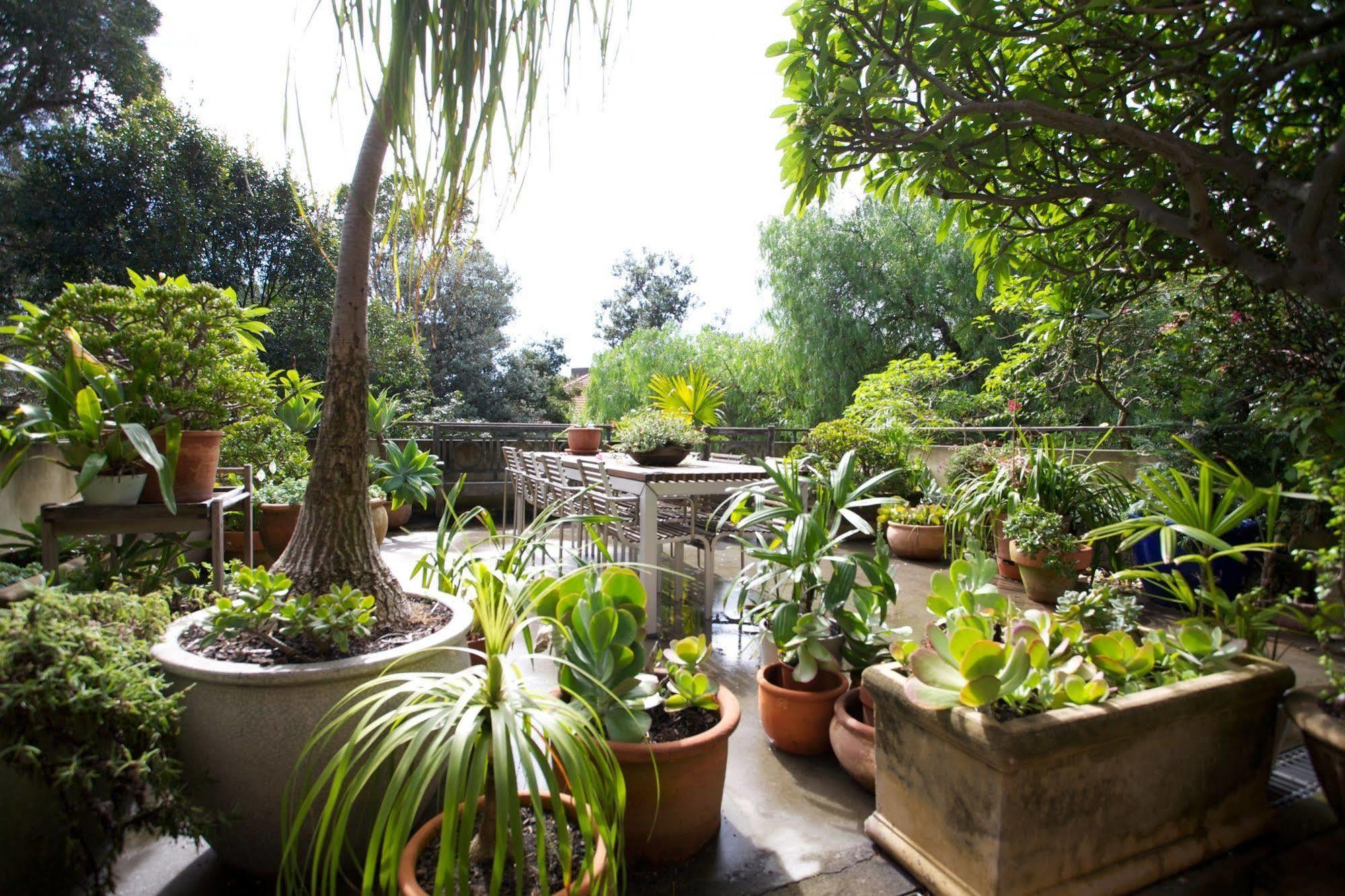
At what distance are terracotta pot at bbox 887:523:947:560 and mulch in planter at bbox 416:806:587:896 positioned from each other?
393cm

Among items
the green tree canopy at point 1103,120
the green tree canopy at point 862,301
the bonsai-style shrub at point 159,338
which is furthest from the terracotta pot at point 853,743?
the green tree canopy at point 862,301

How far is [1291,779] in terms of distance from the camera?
181 cm

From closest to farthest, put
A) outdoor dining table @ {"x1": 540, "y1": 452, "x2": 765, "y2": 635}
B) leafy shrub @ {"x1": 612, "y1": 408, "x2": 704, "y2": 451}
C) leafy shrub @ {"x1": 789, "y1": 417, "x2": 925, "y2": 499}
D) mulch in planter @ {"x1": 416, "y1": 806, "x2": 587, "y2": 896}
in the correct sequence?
1. mulch in planter @ {"x1": 416, "y1": 806, "x2": 587, "y2": 896}
2. outdoor dining table @ {"x1": 540, "y1": 452, "x2": 765, "y2": 635}
3. leafy shrub @ {"x1": 612, "y1": 408, "x2": 704, "y2": 451}
4. leafy shrub @ {"x1": 789, "y1": 417, "x2": 925, "y2": 499}

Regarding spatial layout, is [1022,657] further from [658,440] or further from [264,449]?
[264,449]

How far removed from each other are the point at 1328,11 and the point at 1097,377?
2.13m

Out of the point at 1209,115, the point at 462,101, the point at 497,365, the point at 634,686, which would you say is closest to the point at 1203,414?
the point at 1209,115

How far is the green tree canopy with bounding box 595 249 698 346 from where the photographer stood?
30609 millimetres

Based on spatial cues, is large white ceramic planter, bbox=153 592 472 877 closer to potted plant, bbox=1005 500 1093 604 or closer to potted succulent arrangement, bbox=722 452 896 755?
potted succulent arrangement, bbox=722 452 896 755

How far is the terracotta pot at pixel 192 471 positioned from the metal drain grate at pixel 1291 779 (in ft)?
9.91

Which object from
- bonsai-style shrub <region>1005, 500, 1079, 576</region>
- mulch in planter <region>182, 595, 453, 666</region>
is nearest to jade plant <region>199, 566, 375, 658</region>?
mulch in planter <region>182, 595, 453, 666</region>

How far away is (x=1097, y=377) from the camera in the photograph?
12.2 ft

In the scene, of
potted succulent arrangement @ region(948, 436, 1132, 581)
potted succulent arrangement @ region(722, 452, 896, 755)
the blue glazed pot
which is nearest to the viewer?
potted succulent arrangement @ region(722, 452, 896, 755)

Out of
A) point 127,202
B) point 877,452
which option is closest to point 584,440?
point 877,452

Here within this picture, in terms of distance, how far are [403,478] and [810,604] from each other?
4.23 meters
